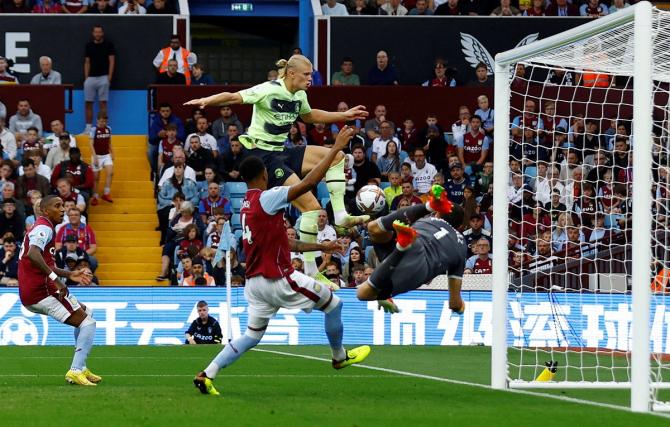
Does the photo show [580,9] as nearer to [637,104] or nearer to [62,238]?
[62,238]

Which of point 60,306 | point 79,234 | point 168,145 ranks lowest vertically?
point 60,306

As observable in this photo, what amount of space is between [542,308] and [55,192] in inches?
419

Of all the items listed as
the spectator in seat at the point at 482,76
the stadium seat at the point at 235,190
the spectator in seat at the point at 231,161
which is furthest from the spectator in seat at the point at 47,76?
the spectator in seat at the point at 482,76

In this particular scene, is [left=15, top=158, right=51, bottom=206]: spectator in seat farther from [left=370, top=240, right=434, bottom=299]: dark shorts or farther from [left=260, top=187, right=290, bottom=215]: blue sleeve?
[left=260, top=187, right=290, bottom=215]: blue sleeve

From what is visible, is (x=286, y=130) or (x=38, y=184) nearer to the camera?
(x=286, y=130)

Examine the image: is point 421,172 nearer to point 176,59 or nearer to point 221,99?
point 176,59

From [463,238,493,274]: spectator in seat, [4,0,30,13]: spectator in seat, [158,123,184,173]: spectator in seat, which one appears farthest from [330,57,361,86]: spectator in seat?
[4,0,30,13]: spectator in seat

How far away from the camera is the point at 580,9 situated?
3328cm

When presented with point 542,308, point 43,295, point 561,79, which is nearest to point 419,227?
point 43,295

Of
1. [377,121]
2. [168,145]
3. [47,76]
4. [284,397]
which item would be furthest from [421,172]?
[284,397]

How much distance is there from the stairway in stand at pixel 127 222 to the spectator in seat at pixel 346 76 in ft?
16.1

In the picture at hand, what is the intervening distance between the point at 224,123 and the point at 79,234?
4.51 metres

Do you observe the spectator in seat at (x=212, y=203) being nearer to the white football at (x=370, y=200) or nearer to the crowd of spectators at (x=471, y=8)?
the crowd of spectators at (x=471, y=8)

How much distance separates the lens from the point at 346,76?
31.4 meters
